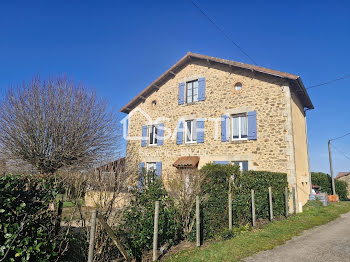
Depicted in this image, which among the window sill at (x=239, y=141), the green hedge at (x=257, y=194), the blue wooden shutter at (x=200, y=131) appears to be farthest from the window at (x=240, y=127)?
the green hedge at (x=257, y=194)

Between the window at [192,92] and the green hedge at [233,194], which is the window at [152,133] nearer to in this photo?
the window at [192,92]

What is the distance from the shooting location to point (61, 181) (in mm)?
3793

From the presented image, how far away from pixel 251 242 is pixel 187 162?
290 inches

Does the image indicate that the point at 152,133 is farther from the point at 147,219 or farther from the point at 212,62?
the point at 147,219

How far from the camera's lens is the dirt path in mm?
4957

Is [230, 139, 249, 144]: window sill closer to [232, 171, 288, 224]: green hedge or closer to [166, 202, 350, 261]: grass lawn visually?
[232, 171, 288, 224]: green hedge

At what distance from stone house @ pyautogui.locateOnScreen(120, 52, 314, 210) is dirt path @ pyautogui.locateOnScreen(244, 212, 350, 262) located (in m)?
3.53

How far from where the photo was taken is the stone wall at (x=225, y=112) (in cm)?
1096

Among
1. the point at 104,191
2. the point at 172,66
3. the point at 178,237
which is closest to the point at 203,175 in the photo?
the point at 178,237

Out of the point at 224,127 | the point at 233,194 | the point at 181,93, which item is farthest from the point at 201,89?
the point at 233,194

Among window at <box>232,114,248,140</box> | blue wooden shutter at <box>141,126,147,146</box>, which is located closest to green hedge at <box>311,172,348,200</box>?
window at <box>232,114,248,140</box>

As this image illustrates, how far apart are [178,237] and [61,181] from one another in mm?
3499

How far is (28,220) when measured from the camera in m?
3.13

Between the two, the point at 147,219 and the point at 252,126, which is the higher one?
the point at 252,126
